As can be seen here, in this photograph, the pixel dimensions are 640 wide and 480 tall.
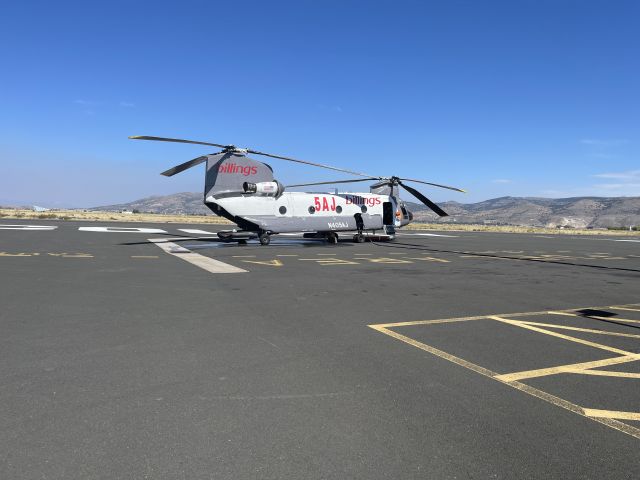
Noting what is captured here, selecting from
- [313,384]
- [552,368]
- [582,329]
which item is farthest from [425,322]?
[313,384]

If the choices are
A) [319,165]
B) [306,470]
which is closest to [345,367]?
[306,470]

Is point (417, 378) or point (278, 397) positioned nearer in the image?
point (278, 397)

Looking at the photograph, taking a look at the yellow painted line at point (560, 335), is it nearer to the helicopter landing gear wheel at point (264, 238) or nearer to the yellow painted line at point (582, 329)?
the yellow painted line at point (582, 329)

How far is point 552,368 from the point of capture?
5797 millimetres

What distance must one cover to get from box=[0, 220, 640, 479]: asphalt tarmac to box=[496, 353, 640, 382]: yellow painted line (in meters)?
0.04

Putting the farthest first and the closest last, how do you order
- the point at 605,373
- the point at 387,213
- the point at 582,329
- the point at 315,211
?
the point at 387,213 < the point at 315,211 < the point at 582,329 < the point at 605,373

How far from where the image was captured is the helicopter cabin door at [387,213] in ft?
100

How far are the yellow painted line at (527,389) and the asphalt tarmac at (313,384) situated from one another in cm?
3

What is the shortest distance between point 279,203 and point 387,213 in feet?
29.7

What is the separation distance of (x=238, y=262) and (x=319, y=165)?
308 inches

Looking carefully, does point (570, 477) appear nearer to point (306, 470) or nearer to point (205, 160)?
point (306, 470)

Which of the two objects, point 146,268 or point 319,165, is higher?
point 319,165

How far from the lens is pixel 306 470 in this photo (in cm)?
335

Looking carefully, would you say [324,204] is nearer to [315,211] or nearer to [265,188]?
[315,211]
